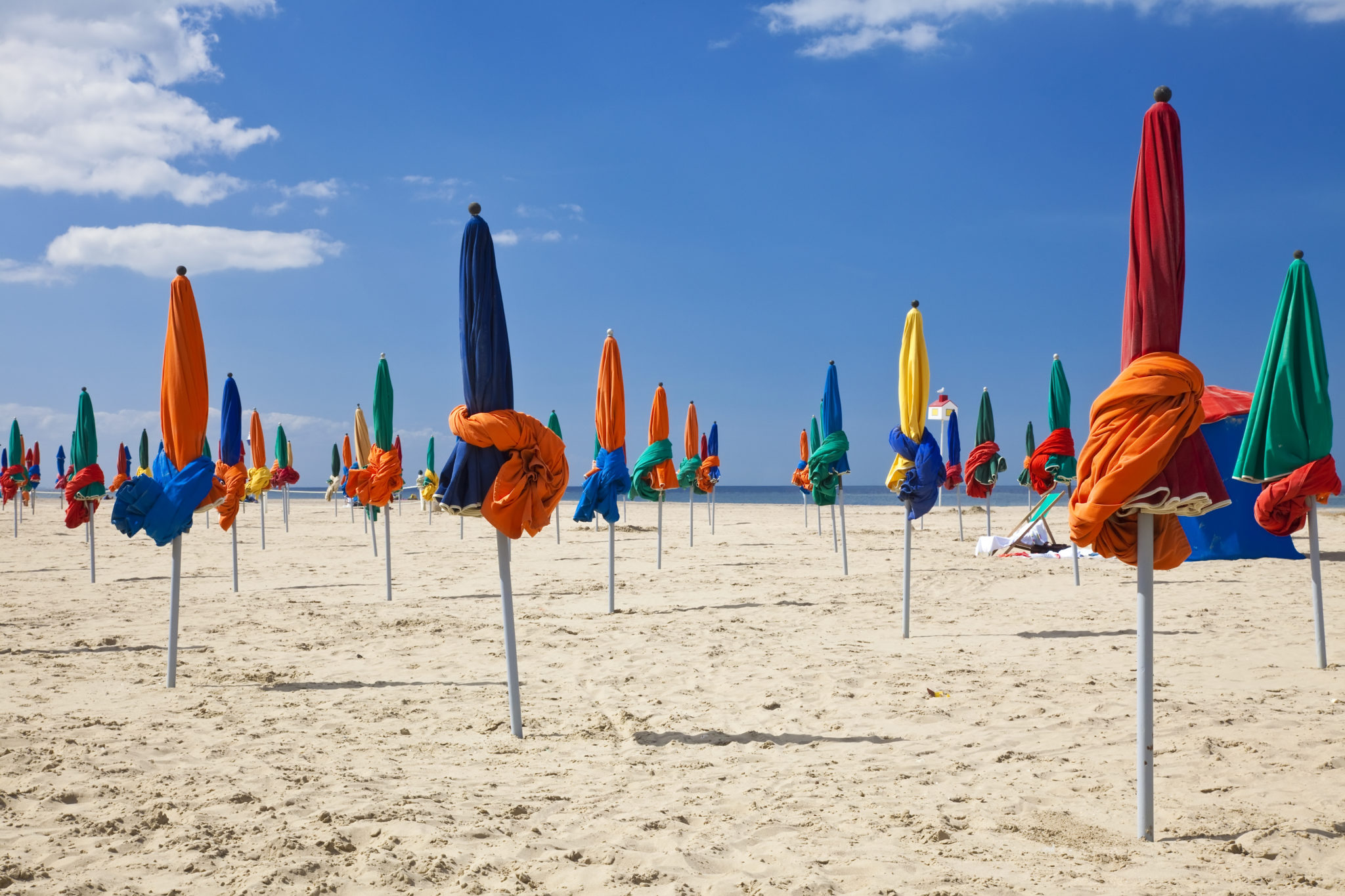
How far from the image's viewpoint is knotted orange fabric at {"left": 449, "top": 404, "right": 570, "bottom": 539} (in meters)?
5.62

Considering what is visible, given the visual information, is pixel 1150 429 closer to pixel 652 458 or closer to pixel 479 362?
pixel 479 362

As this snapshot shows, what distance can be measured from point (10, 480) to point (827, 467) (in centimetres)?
2862

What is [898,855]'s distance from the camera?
4.04 m

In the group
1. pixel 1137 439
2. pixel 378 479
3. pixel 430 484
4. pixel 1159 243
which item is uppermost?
pixel 1159 243

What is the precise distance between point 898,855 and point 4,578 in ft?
57.5

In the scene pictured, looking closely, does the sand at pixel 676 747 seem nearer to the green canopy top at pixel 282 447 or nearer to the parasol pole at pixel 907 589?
the parasol pole at pixel 907 589

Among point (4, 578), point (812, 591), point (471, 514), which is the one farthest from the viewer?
point (4, 578)

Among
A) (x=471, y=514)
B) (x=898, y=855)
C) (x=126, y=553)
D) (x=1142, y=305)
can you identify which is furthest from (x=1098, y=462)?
(x=126, y=553)

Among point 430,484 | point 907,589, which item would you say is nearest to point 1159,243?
point 907,589

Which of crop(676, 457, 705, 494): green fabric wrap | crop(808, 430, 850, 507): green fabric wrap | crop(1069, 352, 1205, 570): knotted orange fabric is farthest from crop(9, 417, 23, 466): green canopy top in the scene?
crop(1069, 352, 1205, 570): knotted orange fabric

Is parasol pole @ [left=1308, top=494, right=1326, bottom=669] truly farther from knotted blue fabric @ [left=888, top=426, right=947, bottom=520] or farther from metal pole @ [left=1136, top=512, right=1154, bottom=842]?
metal pole @ [left=1136, top=512, right=1154, bottom=842]

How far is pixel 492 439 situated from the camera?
18.4 ft

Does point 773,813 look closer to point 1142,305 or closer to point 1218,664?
point 1142,305

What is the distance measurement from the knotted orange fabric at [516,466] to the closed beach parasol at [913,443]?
4.58m
